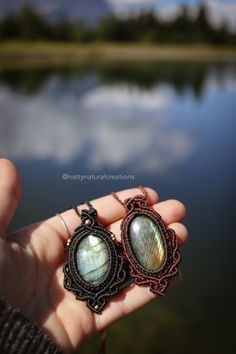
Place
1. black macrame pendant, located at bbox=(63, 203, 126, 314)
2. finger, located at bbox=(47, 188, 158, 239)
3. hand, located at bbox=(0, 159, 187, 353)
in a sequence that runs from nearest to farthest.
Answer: hand, located at bbox=(0, 159, 187, 353) → black macrame pendant, located at bbox=(63, 203, 126, 314) → finger, located at bbox=(47, 188, 158, 239)

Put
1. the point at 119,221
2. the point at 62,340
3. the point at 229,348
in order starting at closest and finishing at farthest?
the point at 62,340, the point at 119,221, the point at 229,348

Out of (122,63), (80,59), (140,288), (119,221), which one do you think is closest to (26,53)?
(80,59)

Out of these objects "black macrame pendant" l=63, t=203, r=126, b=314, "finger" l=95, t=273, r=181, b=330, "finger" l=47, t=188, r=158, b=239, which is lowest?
"finger" l=95, t=273, r=181, b=330

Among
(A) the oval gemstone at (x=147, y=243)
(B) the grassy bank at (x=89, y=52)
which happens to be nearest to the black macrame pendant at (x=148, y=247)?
(A) the oval gemstone at (x=147, y=243)

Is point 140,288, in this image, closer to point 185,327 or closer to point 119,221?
point 119,221

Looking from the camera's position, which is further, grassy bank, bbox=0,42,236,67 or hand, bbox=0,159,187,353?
grassy bank, bbox=0,42,236,67

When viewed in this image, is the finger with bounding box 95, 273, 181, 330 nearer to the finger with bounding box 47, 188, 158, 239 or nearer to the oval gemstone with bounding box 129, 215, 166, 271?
the oval gemstone with bounding box 129, 215, 166, 271

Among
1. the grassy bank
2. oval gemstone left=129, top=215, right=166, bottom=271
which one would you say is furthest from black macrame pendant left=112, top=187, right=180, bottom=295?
the grassy bank
